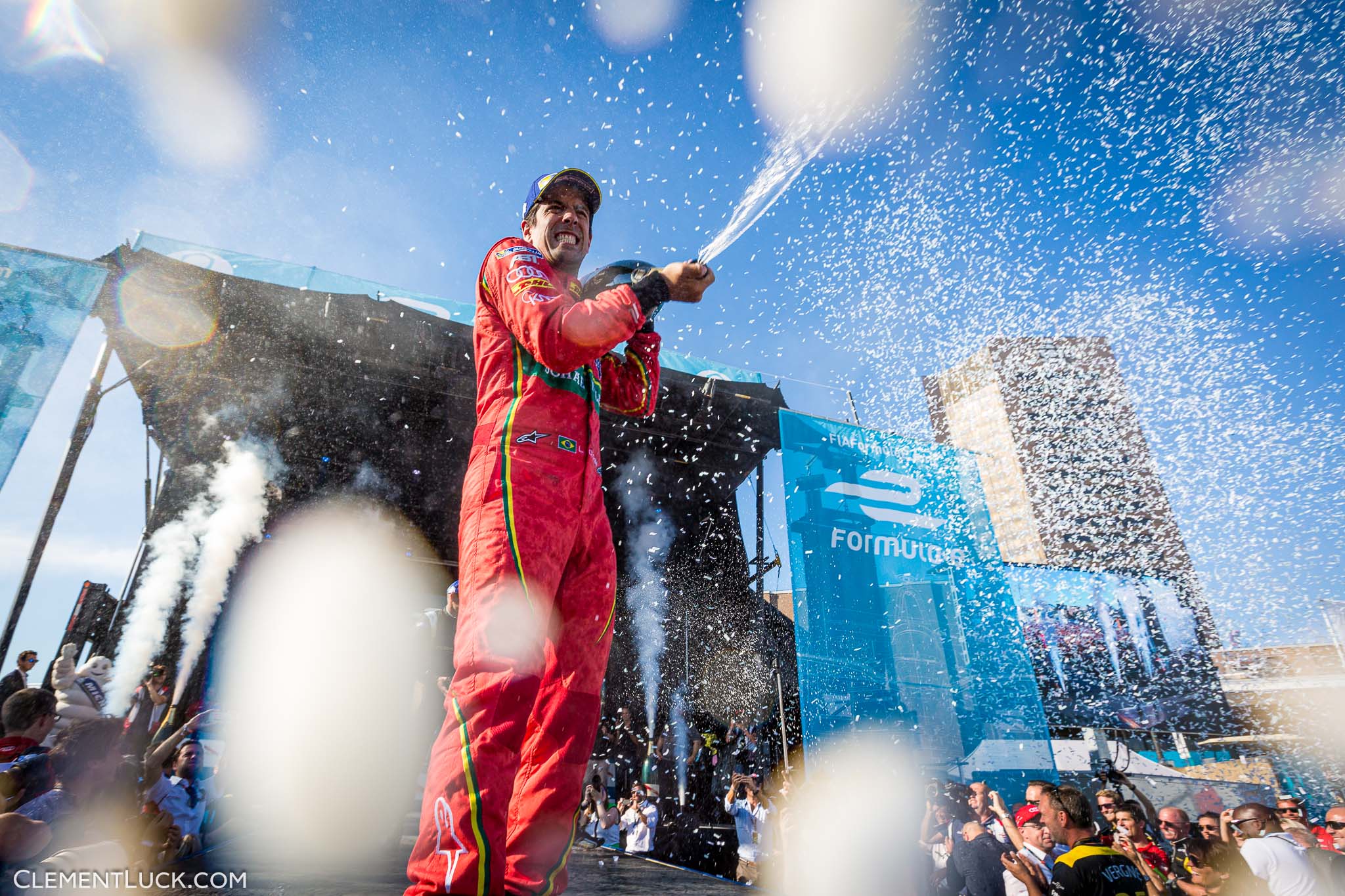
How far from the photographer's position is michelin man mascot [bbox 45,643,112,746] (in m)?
4.41

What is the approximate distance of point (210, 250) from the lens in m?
7.94

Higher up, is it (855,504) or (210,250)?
(210,250)

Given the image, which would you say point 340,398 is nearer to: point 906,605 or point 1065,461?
point 906,605

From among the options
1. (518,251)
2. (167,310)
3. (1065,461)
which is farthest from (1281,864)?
(1065,461)

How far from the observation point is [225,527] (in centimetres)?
891

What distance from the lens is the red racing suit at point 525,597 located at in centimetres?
122

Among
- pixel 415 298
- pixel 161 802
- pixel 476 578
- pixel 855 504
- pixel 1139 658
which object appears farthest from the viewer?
pixel 1139 658

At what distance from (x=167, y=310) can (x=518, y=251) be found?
28.6ft

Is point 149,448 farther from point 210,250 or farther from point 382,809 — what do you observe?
point 382,809

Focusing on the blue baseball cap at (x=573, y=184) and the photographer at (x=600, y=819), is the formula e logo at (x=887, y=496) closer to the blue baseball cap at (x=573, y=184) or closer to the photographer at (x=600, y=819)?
the photographer at (x=600, y=819)

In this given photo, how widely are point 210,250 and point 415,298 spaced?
254cm

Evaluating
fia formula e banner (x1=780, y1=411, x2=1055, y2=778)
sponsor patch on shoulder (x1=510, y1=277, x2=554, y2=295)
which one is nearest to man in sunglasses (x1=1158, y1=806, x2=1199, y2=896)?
fia formula e banner (x1=780, y1=411, x2=1055, y2=778)

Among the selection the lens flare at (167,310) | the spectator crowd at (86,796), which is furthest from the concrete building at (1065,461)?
the spectator crowd at (86,796)

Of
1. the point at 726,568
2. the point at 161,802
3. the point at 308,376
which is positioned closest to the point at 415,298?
the point at 308,376
